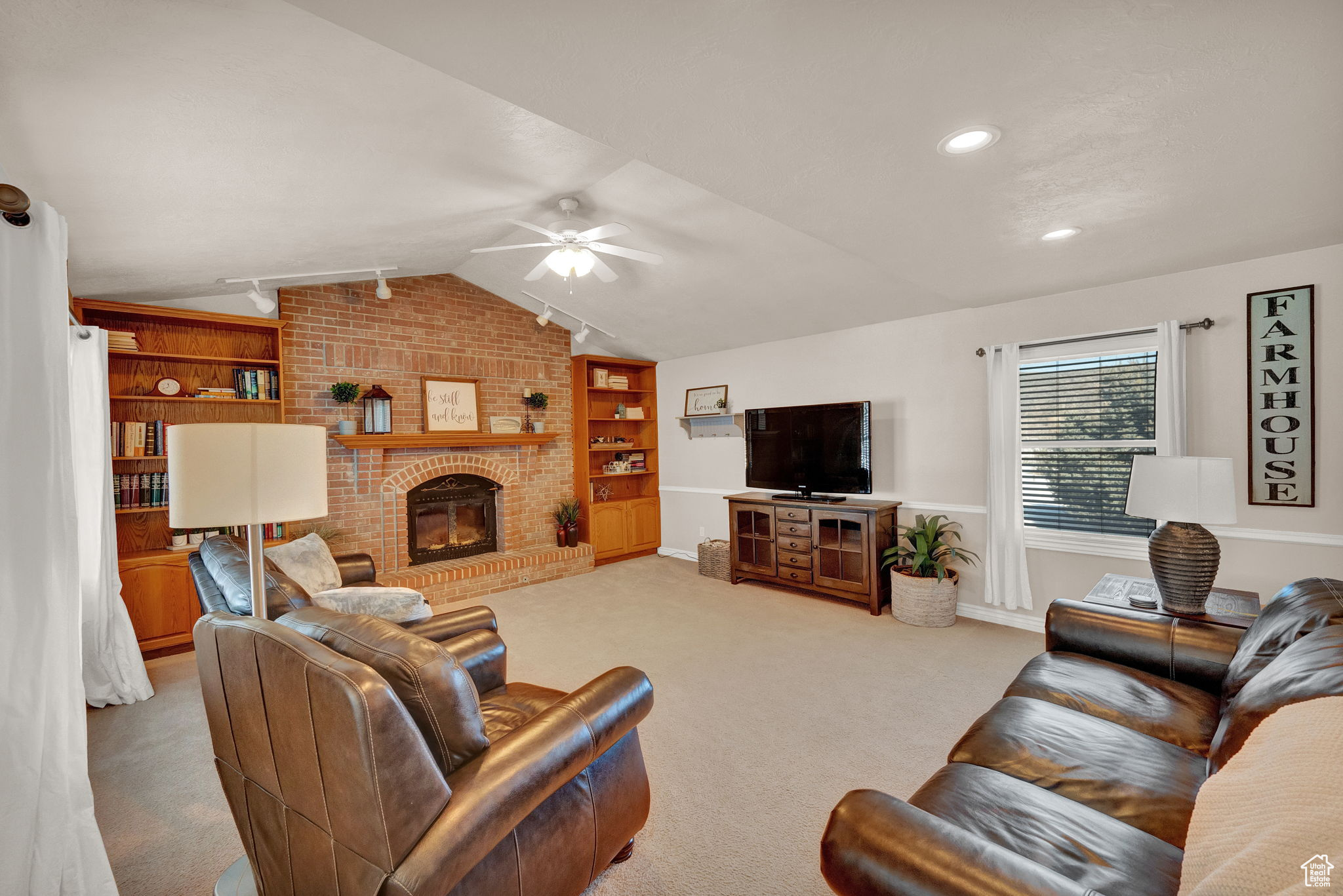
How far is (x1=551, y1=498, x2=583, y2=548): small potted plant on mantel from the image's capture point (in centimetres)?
577

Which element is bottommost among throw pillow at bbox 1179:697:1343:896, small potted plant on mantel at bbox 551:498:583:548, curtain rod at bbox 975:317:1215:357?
small potted plant on mantel at bbox 551:498:583:548

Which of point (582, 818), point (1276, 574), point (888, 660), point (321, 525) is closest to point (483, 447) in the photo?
point (321, 525)

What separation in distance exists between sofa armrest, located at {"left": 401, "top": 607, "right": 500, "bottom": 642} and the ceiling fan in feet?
5.93

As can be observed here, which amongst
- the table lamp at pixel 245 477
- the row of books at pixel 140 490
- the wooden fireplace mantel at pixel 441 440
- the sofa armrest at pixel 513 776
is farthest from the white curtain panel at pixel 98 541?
the sofa armrest at pixel 513 776

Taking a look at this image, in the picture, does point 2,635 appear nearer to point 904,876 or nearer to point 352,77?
point 352,77

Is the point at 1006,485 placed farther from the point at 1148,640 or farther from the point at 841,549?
the point at 1148,640

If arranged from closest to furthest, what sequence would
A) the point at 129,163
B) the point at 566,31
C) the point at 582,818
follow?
1. the point at 566,31
2. the point at 582,818
3. the point at 129,163

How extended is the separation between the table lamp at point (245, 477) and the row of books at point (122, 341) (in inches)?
113

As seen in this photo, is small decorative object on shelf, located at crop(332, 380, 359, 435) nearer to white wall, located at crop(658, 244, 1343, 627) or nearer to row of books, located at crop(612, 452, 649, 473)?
row of books, located at crop(612, 452, 649, 473)

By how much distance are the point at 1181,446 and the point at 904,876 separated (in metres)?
3.43

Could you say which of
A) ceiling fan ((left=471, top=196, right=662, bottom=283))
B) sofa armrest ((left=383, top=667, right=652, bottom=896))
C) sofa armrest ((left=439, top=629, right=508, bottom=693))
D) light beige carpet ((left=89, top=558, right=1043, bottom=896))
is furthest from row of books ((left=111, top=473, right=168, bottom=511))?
sofa armrest ((left=383, top=667, right=652, bottom=896))

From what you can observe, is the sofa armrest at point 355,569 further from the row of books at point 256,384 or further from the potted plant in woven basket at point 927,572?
the potted plant in woven basket at point 927,572

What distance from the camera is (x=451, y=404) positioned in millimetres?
5262

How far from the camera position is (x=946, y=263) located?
308cm
